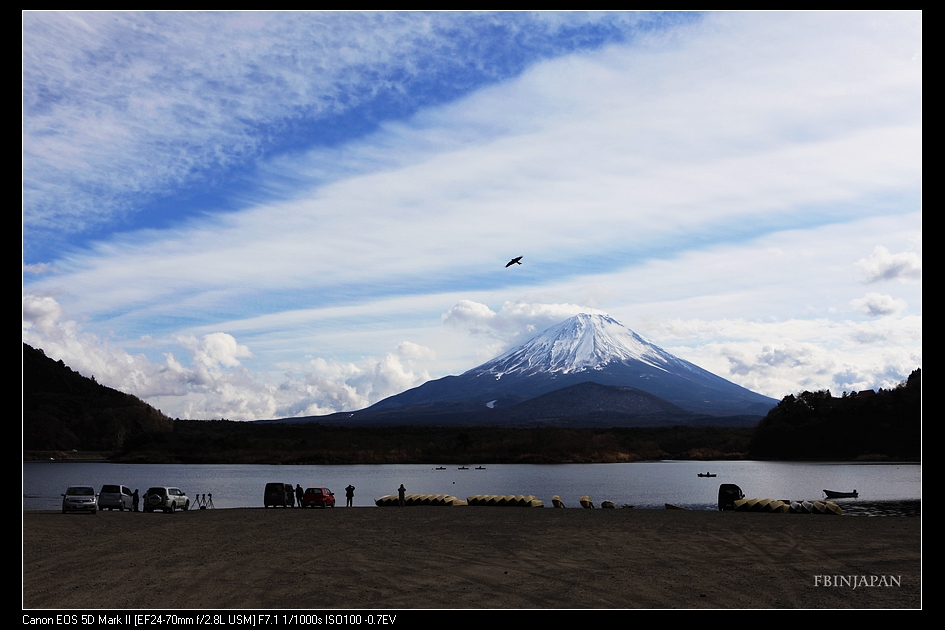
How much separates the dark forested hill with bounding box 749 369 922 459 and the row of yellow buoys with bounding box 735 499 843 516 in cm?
10626

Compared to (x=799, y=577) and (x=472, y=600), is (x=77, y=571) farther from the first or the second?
(x=799, y=577)

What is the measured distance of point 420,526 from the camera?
27188 millimetres

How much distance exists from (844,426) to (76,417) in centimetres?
17761

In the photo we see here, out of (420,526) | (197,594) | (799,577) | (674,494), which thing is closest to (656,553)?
(799,577)

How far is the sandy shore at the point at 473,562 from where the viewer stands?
1404cm

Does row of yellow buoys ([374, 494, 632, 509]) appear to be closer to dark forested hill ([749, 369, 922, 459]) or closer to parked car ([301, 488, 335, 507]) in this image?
parked car ([301, 488, 335, 507])

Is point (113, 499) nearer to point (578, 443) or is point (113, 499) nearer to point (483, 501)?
point (483, 501)

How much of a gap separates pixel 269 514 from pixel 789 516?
907 inches

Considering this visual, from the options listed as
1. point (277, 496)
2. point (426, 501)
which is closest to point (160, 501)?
point (277, 496)

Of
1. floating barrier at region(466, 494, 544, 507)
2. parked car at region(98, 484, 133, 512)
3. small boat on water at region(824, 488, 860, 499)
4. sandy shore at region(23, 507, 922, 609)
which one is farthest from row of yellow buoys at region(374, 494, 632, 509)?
small boat on water at region(824, 488, 860, 499)
